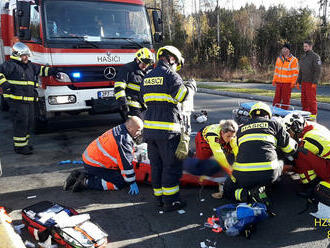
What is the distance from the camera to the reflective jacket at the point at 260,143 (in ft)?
11.1

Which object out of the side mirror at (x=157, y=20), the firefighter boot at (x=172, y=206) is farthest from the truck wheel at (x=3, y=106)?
the firefighter boot at (x=172, y=206)

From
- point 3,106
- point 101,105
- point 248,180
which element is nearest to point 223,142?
point 248,180

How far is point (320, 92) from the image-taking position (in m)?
12.6

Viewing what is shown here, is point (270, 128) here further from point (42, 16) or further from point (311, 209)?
point (42, 16)

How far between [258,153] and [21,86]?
4518 millimetres

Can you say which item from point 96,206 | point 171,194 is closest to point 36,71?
point 96,206

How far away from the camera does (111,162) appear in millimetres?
4191

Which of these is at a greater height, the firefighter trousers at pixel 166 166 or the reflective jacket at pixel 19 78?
the reflective jacket at pixel 19 78

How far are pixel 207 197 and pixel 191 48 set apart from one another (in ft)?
90.1

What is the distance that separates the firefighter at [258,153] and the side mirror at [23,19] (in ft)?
15.2

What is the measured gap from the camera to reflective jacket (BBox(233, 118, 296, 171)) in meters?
3.38

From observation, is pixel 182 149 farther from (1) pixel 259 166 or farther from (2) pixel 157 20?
(2) pixel 157 20

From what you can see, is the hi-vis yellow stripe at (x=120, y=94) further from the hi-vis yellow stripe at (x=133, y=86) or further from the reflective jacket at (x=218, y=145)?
the reflective jacket at (x=218, y=145)

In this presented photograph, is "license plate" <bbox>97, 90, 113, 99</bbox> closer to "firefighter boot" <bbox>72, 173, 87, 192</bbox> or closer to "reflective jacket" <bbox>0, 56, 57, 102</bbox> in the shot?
"reflective jacket" <bbox>0, 56, 57, 102</bbox>
